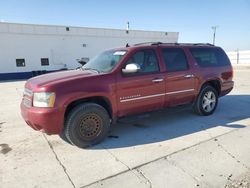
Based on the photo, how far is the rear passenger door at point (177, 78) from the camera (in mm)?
5430

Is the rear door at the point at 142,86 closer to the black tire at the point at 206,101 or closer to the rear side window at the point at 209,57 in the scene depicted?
the black tire at the point at 206,101

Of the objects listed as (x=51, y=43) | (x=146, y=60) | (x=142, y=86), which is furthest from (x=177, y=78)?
(x=51, y=43)

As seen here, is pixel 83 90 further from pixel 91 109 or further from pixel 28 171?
pixel 28 171

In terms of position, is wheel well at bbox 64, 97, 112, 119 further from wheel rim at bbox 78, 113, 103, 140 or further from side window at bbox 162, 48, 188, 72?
side window at bbox 162, 48, 188, 72

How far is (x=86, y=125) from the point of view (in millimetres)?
4457

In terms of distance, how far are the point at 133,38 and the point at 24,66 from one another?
12205 mm

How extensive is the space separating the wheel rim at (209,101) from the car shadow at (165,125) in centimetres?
23

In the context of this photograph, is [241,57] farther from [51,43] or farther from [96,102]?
[96,102]

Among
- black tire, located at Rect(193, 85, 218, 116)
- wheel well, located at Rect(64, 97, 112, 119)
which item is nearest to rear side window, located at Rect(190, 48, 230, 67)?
black tire, located at Rect(193, 85, 218, 116)

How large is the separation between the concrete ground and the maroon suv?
44 centimetres

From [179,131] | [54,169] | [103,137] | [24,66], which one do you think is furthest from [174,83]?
[24,66]

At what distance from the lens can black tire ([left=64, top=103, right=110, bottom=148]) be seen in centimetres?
429

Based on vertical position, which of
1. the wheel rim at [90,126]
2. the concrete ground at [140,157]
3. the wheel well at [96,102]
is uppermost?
the wheel well at [96,102]

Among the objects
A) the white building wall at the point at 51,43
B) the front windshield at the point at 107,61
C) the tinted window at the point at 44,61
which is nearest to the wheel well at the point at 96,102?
the front windshield at the point at 107,61
